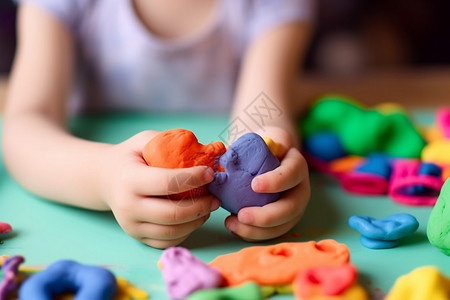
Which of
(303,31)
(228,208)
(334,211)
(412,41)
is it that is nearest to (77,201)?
(228,208)

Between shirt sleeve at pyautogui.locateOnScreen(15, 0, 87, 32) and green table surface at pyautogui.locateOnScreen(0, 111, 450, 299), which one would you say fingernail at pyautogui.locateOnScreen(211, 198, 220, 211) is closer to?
green table surface at pyautogui.locateOnScreen(0, 111, 450, 299)

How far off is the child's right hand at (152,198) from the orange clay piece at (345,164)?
0.27 meters

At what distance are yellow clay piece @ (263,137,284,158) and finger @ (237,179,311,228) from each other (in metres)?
0.04

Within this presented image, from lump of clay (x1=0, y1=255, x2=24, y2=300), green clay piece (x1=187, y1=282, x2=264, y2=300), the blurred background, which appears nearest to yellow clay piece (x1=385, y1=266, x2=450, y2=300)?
green clay piece (x1=187, y1=282, x2=264, y2=300)

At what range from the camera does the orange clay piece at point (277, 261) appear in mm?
476

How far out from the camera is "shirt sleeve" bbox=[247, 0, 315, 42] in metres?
0.89

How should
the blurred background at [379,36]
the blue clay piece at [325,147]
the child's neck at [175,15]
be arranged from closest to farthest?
1. the blue clay piece at [325,147]
2. the child's neck at [175,15]
3. the blurred background at [379,36]

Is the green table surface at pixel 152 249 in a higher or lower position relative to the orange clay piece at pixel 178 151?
lower

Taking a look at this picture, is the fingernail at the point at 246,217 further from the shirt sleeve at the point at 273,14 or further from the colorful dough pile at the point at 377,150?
the shirt sleeve at the point at 273,14

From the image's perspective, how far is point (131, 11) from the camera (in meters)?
0.88

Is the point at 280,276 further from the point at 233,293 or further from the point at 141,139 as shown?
the point at 141,139

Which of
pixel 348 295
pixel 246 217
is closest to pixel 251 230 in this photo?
pixel 246 217

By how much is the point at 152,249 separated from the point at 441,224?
0.92 feet

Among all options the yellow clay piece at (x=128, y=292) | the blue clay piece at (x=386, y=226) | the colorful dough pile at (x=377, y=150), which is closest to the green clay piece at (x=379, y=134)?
the colorful dough pile at (x=377, y=150)
